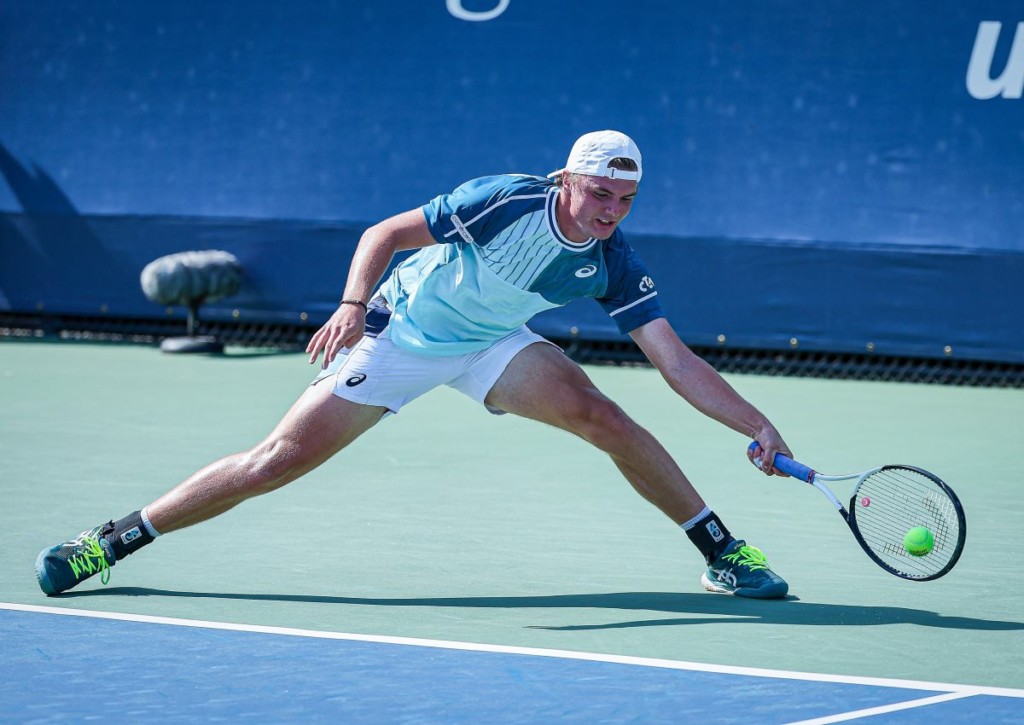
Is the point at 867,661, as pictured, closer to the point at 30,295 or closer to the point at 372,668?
the point at 372,668

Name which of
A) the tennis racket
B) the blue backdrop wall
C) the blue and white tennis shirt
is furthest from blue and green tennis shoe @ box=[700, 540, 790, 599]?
the blue backdrop wall

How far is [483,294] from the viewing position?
214 inches

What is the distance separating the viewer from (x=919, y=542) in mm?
4992

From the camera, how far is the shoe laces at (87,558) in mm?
5270

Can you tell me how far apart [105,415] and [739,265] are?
4610 millimetres

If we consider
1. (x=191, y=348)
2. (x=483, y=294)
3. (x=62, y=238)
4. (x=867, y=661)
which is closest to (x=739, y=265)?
(x=191, y=348)

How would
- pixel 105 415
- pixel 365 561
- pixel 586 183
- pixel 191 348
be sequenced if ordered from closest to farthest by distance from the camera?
pixel 586 183 < pixel 365 561 < pixel 105 415 < pixel 191 348

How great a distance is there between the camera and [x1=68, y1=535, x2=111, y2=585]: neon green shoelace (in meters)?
5.27

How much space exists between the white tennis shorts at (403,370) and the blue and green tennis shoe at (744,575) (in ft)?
2.98

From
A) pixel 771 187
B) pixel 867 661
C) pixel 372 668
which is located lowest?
pixel 867 661

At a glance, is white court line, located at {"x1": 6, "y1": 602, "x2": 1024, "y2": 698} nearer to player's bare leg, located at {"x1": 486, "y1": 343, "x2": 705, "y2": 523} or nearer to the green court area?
the green court area

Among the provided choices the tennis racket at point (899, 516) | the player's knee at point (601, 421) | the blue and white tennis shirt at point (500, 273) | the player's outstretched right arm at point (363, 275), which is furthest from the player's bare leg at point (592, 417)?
the player's outstretched right arm at point (363, 275)

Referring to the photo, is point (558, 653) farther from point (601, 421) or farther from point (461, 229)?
point (461, 229)

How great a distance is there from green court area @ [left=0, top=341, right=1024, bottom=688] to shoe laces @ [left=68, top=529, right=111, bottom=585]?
0.31 feet
